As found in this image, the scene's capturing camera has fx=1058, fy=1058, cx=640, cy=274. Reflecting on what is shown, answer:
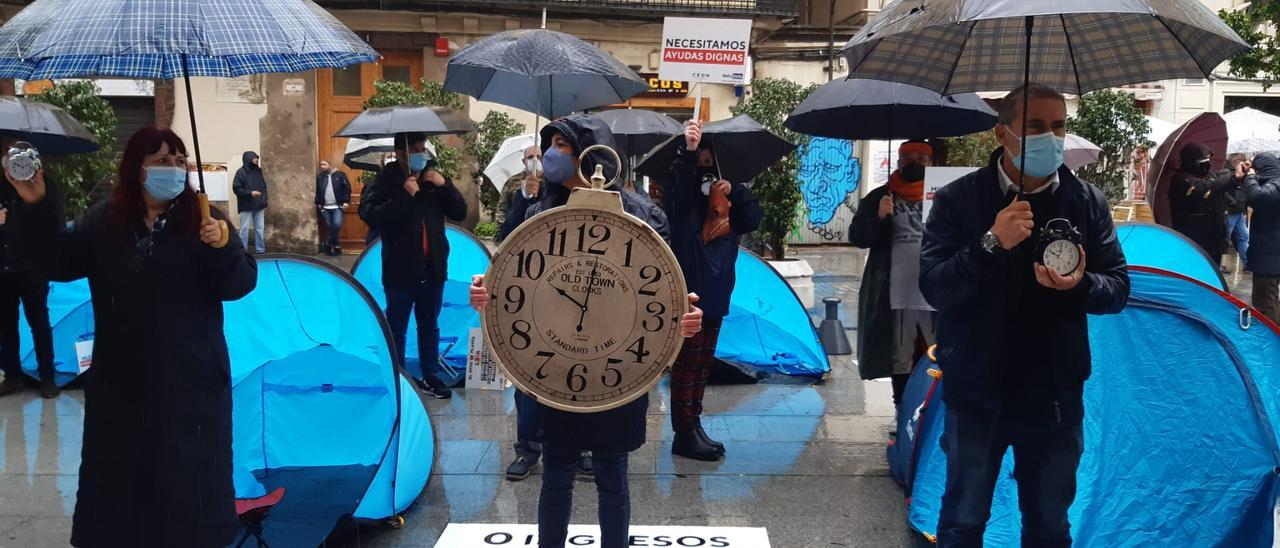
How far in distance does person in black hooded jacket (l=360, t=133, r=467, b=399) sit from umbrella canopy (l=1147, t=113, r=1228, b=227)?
6.30 metres

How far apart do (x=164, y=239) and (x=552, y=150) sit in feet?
3.93

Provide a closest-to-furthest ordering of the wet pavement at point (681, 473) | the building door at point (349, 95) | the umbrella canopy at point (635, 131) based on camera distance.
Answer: the wet pavement at point (681, 473) < the umbrella canopy at point (635, 131) < the building door at point (349, 95)

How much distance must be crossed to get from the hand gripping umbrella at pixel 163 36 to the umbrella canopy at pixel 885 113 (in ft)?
9.34

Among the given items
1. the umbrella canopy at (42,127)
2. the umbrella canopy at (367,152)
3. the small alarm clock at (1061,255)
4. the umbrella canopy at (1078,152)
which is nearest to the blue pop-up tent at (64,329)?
the umbrella canopy at (42,127)

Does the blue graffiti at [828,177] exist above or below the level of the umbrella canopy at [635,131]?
below

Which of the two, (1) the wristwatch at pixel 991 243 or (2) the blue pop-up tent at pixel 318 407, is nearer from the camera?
(1) the wristwatch at pixel 991 243

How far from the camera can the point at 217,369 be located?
3211mm

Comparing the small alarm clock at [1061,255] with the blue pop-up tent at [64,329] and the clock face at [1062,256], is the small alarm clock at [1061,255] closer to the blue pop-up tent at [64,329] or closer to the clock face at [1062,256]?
the clock face at [1062,256]

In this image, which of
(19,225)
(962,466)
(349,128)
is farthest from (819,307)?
(19,225)

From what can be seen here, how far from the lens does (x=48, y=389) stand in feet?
22.5

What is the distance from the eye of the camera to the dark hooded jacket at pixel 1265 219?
8.38 meters

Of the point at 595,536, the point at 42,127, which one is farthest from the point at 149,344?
the point at 42,127

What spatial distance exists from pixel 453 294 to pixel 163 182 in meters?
4.73

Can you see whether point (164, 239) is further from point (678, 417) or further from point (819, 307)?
point (819, 307)
